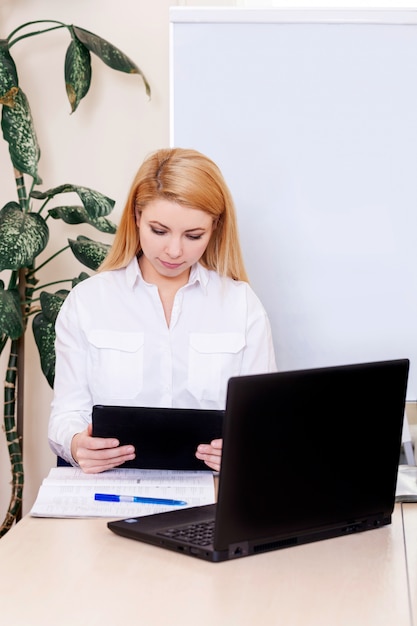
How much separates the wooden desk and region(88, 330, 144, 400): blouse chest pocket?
24.4 inches

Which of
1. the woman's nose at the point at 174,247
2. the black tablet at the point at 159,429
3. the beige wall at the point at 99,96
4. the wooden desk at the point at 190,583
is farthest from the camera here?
the beige wall at the point at 99,96

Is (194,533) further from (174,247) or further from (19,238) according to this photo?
(19,238)

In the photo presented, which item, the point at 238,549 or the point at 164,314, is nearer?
the point at 238,549

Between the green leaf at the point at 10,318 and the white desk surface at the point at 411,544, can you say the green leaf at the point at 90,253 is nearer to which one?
the green leaf at the point at 10,318

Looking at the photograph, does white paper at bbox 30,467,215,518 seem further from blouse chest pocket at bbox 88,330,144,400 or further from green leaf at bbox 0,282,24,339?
green leaf at bbox 0,282,24,339

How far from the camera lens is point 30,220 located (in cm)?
245

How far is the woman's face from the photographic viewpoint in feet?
5.76

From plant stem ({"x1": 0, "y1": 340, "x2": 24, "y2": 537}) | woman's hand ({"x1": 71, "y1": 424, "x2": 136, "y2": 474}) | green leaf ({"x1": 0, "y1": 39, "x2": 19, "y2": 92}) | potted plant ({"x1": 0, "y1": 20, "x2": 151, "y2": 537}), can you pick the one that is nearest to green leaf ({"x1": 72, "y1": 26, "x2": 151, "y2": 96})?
potted plant ({"x1": 0, "y1": 20, "x2": 151, "y2": 537})

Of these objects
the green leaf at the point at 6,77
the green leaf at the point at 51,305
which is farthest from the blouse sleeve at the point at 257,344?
the green leaf at the point at 6,77

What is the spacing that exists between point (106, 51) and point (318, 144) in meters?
0.79

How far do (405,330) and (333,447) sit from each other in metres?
1.08

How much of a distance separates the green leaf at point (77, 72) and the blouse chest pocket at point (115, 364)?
1.04 meters

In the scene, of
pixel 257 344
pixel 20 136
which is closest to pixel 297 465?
pixel 257 344

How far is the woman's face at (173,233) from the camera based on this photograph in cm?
176
